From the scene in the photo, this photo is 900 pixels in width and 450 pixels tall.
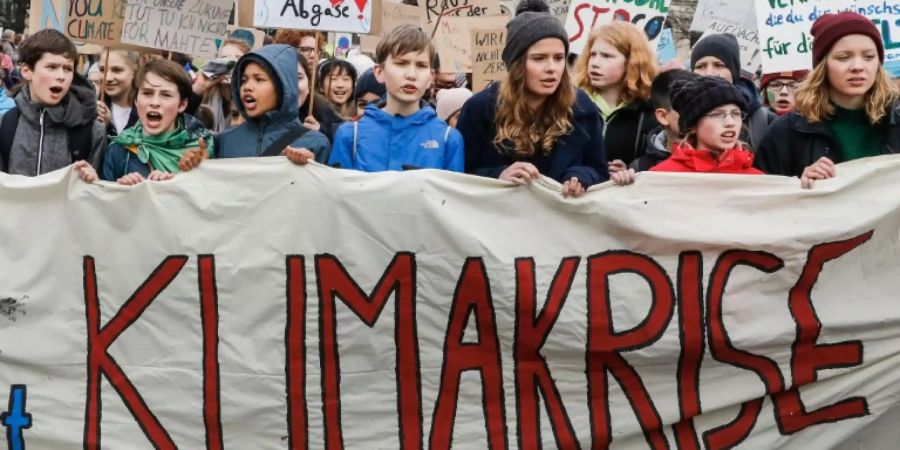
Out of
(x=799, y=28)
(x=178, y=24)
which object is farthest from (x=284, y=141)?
(x=799, y=28)

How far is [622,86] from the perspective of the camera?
23.3ft

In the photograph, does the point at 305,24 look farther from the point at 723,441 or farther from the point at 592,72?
the point at 723,441

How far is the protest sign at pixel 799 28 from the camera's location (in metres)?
7.14

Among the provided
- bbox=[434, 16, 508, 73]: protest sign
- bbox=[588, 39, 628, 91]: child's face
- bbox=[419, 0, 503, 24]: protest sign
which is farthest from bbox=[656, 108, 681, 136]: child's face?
bbox=[419, 0, 503, 24]: protest sign

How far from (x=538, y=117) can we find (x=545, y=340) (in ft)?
3.36

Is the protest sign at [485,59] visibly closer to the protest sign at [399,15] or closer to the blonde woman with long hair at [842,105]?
the protest sign at [399,15]

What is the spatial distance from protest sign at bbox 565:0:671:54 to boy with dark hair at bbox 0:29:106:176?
116 inches

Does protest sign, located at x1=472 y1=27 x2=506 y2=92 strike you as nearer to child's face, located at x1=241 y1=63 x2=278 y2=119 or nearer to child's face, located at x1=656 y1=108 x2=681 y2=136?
child's face, located at x1=656 y1=108 x2=681 y2=136

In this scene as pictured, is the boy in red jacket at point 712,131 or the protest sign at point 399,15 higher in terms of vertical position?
the protest sign at point 399,15

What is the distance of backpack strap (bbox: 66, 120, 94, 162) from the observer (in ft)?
21.0

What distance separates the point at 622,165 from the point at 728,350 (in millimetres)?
1404

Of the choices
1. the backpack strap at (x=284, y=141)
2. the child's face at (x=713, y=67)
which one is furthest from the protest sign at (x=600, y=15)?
the backpack strap at (x=284, y=141)

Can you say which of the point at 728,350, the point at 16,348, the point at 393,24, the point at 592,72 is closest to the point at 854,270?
the point at 728,350

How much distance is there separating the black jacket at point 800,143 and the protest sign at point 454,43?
12.4ft
